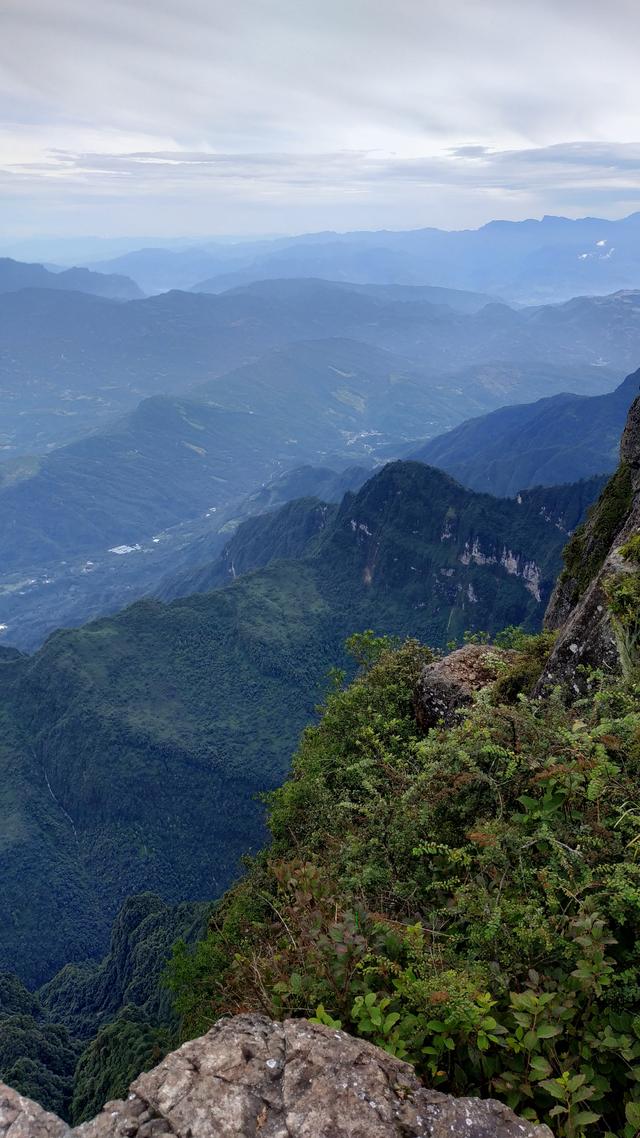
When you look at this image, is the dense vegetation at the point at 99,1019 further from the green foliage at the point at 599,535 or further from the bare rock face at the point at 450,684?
the green foliage at the point at 599,535

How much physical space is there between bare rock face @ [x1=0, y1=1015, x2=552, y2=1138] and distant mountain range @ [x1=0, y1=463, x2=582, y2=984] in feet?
257

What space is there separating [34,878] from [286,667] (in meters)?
43.0

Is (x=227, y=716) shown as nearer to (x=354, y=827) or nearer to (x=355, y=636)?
→ (x=355, y=636)

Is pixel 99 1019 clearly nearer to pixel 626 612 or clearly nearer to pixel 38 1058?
pixel 38 1058

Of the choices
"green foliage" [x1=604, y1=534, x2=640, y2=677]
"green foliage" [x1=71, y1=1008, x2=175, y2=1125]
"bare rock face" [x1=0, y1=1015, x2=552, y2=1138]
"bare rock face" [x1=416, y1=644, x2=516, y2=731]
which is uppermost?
"green foliage" [x1=604, y1=534, x2=640, y2=677]

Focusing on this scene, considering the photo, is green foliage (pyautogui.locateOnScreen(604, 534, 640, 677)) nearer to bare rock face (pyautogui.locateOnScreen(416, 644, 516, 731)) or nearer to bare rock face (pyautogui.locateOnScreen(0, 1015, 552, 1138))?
bare rock face (pyautogui.locateOnScreen(416, 644, 516, 731))

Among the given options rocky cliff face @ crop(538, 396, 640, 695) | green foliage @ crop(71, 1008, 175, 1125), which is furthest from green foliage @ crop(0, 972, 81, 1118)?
rocky cliff face @ crop(538, 396, 640, 695)

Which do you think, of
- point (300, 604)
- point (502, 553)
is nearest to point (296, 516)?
point (300, 604)

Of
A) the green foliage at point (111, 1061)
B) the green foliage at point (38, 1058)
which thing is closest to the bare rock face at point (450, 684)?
the green foliage at point (111, 1061)

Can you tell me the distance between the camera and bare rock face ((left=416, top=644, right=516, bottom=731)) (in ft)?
47.1

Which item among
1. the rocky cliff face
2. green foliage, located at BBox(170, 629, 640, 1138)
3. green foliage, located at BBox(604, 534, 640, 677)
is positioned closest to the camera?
green foliage, located at BBox(170, 629, 640, 1138)

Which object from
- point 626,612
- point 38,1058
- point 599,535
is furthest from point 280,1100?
point 38,1058

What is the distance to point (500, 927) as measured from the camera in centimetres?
523

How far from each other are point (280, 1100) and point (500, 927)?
2.04 m
